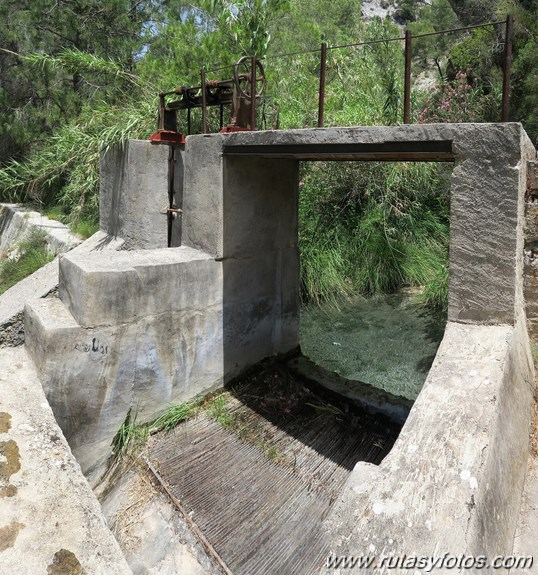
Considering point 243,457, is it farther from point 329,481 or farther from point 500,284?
point 500,284

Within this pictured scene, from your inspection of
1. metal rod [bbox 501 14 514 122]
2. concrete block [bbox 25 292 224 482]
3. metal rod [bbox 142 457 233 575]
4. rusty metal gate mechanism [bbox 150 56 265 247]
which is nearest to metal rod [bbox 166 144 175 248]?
rusty metal gate mechanism [bbox 150 56 265 247]

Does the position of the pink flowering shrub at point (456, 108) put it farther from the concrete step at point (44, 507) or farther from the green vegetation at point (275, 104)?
the concrete step at point (44, 507)

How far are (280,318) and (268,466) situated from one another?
5.16ft

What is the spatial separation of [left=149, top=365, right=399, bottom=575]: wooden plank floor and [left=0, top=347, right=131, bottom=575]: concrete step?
3.51 feet

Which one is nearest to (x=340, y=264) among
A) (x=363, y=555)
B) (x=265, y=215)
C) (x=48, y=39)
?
(x=265, y=215)

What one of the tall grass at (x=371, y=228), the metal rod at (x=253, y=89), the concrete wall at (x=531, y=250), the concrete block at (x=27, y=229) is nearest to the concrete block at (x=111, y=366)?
the metal rod at (x=253, y=89)

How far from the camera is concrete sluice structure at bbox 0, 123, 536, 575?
1895 millimetres

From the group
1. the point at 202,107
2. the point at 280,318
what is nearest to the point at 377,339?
the point at 280,318

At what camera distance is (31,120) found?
11.0 m

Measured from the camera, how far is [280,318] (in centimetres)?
502

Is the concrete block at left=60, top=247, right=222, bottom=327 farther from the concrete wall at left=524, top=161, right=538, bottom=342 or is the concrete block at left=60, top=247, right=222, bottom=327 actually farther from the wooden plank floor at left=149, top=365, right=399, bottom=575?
the concrete wall at left=524, top=161, right=538, bottom=342

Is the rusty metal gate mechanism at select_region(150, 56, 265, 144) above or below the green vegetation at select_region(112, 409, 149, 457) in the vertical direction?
above

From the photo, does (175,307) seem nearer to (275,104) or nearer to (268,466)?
(268,466)

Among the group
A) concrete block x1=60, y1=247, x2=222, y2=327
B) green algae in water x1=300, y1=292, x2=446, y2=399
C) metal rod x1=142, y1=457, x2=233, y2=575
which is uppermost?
concrete block x1=60, y1=247, x2=222, y2=327
